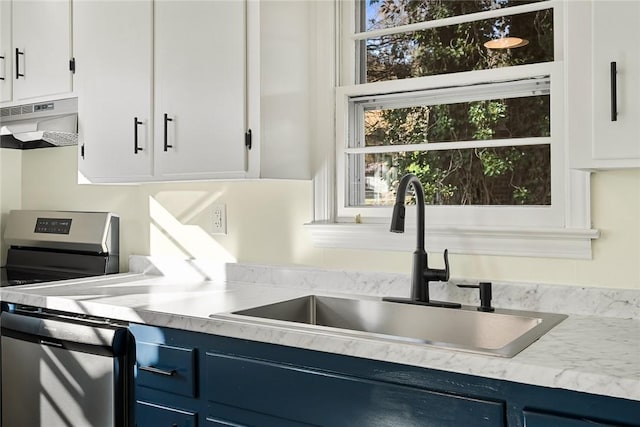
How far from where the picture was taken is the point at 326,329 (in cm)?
153

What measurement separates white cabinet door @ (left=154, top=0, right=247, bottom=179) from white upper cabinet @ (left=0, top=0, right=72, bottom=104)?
57 cm

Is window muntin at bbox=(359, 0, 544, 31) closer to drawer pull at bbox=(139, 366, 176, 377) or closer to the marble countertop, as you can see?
the marble countertop

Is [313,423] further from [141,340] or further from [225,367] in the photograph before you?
[141,340]

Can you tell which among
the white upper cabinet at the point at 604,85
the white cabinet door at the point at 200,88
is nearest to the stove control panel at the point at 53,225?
the white cabinet door at the point at 200,88

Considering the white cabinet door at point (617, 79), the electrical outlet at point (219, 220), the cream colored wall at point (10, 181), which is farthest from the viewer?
the cream colored wall at point (10, 181)

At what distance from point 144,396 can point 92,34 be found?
1485 mm

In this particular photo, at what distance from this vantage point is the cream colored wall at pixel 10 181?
10.6 feet

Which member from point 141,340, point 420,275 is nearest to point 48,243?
point 141,340

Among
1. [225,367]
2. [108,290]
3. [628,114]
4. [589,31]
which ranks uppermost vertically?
[589,31]

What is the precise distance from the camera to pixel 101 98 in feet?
7.95

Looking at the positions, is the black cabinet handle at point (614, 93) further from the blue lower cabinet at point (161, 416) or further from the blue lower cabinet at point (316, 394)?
the blue lower cabinet at point (161, 416)

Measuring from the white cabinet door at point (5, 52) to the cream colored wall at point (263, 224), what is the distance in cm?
42

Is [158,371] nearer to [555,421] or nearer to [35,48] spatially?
[555,421]

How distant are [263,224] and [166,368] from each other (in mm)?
792
